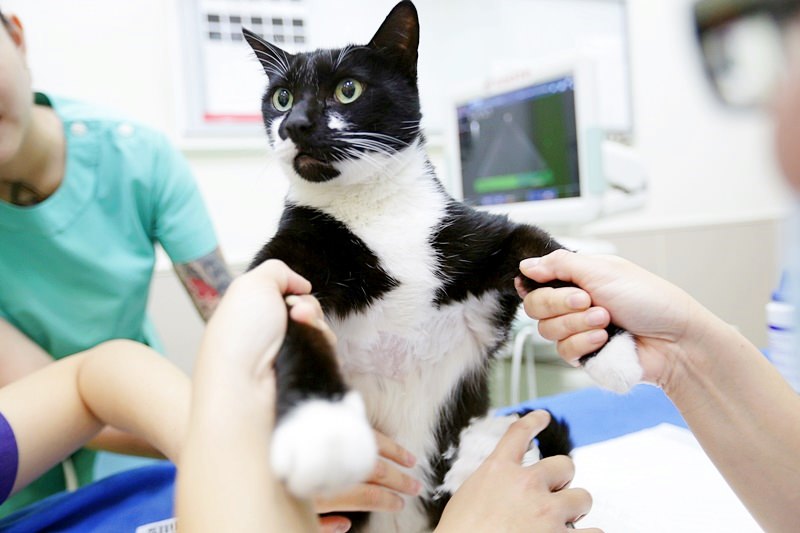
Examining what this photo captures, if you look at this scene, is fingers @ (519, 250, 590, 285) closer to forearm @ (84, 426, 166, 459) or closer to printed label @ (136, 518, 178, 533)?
printed label @ (136, 518, 178, 533)

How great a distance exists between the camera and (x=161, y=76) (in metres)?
1.61

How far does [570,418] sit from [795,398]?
55 cm

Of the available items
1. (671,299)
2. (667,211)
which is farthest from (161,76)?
(667,211)

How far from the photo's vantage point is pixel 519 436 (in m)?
0.60

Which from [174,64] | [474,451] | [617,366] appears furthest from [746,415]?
[174,64]

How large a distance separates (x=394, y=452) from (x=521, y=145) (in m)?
1.11

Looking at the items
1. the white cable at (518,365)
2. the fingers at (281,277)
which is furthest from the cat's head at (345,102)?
the white cable at (518,365)

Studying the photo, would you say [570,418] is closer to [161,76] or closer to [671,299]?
[671,299]

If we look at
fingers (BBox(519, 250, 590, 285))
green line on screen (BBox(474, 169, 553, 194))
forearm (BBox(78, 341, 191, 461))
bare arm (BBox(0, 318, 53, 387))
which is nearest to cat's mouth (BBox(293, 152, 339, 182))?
fingers (BBox(519, 250, 590, 285))

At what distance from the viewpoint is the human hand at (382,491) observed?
566mm

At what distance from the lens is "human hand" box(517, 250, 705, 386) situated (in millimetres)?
522

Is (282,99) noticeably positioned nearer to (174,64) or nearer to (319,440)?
(319,440)

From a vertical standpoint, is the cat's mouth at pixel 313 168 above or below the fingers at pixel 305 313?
above

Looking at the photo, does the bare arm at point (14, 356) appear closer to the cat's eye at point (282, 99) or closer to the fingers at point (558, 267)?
the cat's eye at point (282, 99)
